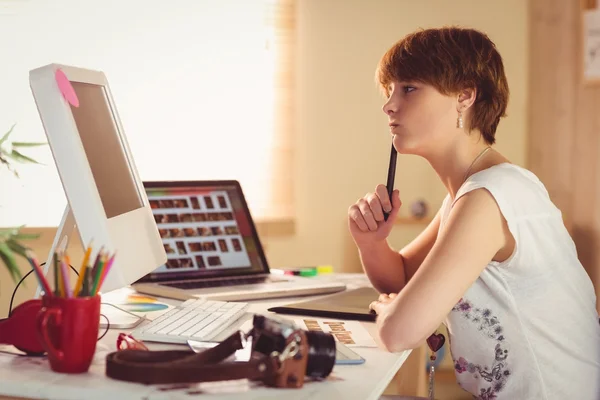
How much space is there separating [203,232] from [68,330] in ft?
2.93

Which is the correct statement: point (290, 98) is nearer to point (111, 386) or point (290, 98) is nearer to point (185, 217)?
point (185, 217)

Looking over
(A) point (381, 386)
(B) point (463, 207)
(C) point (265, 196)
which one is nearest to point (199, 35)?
(C) point (265, 196)

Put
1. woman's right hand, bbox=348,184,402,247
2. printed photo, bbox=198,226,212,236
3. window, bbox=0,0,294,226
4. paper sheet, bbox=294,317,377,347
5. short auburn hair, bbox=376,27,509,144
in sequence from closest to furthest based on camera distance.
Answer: paper sheet, bbox=294,317,377,347 < short auburn hair, bbox=376,27,509,144 < woman's right hand, bbox=348,184,402,247 < printed photo, bbox=198,226,212,236 < window, bbox=0,0,294,226

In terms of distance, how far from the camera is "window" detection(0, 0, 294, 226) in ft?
11.3

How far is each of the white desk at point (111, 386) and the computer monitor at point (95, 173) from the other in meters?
0.16

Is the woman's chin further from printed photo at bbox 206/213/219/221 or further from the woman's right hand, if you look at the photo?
printed photo at bbox 206/213/219/221

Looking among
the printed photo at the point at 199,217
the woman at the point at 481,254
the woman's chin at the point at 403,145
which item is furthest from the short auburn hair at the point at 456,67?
the printed photo at the point at 199,217

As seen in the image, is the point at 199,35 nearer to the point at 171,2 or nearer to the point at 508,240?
the point at 171,2

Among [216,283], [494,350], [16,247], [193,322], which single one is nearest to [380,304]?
[494,350]

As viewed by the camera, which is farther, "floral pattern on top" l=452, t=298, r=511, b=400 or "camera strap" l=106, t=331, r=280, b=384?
"floral pattern on top" l=452, t=298, r=511, b=400

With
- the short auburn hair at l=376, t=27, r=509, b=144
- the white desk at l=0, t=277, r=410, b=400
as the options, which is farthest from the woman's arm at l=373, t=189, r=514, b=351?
the short auburn hair at l=376, t=27, r=509, b=144

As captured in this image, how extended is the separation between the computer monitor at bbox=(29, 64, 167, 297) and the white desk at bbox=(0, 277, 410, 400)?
16cm

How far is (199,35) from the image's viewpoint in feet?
11.7

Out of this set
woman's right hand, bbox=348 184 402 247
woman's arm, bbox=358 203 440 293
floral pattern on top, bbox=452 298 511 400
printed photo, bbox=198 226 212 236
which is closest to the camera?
floral pattern on top, bbox=452 298 511 400
